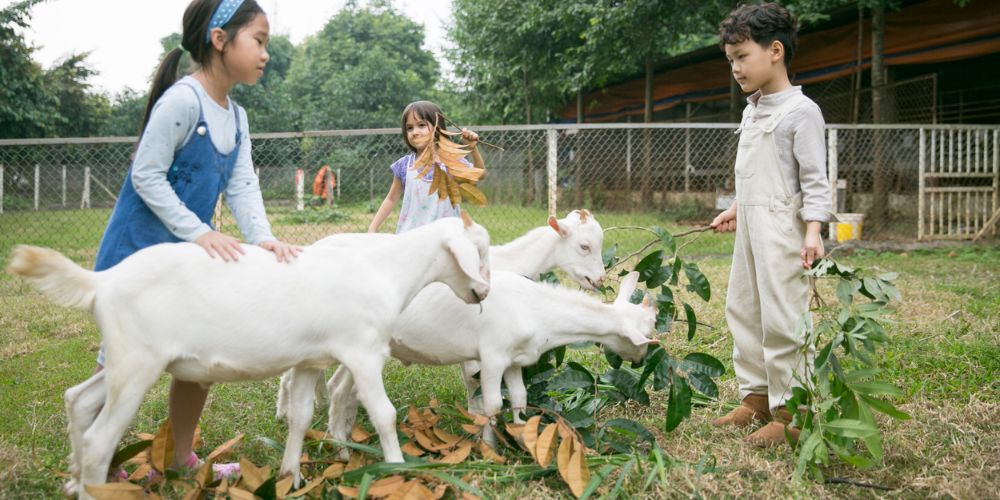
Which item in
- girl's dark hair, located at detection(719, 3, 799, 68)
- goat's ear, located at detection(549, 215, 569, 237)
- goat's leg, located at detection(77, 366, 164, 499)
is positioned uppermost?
girl's dark hair, located at detection(719, 3, 799, 68)

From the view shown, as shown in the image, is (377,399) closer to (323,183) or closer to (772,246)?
(772,246)

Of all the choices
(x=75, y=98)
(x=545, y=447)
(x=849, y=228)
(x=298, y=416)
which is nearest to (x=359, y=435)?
(x=298, y=416)

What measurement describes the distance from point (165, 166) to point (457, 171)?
143cm

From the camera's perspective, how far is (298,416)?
3010 mm

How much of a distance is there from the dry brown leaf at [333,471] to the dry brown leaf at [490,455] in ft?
1.94

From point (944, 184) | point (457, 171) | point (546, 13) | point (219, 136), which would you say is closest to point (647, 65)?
point (546, 13)

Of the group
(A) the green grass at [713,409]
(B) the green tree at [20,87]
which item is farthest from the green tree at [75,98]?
(A) the green grass at [713,409]

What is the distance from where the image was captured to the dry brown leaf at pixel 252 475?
9.35 feet

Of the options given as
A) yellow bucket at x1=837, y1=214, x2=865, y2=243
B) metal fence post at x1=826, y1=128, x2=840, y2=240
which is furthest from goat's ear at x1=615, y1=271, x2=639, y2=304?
yellow bucket at x1=837, y1=214, x2=865, y2=243

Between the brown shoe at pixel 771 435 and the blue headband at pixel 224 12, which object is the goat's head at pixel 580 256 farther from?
the blue headband at pixel 224 12

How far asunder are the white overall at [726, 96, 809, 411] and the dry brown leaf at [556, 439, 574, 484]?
115 cm

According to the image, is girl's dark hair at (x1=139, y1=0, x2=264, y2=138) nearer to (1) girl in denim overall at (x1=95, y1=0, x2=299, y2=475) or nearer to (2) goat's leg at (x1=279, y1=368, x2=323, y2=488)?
(1) girl in denim overall at (x1=95, y1=0, x2=299, y2=475)

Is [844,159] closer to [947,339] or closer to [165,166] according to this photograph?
[947,339]

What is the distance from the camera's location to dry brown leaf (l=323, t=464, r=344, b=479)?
301 centimetres
